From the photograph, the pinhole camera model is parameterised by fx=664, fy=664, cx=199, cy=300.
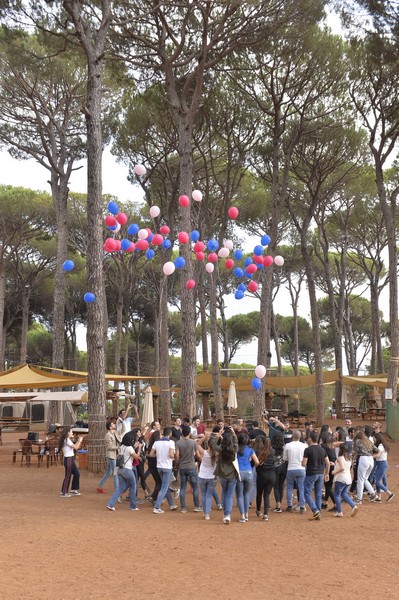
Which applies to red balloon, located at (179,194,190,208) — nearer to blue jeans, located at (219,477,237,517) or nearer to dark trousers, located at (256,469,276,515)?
dark trousers, located at (256,469,276,515)

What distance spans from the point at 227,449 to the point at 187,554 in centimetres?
167

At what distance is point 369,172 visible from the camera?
24344 millimetres

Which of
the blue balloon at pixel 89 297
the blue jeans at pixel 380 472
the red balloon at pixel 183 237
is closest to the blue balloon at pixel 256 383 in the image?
the red balloon at pixel 183 237

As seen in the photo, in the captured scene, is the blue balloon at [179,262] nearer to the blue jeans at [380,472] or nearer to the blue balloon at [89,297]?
the blue balloon at [89,297]

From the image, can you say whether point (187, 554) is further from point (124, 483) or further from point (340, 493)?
point (340, 493)

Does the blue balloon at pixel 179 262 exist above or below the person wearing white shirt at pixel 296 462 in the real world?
above

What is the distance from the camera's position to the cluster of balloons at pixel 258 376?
14338 mm

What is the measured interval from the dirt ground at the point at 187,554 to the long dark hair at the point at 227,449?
78 cm

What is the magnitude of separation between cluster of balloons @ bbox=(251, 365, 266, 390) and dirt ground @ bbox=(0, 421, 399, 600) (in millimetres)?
5316

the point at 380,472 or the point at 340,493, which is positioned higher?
the point at 380,472


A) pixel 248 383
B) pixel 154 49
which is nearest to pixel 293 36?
pixel 154 49

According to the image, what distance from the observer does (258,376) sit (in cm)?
1448

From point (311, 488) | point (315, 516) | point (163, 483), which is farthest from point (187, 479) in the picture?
point (315, 516)

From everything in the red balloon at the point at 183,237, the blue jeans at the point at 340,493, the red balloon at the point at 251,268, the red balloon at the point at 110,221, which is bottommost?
the blue jeans at the point at 340,493
